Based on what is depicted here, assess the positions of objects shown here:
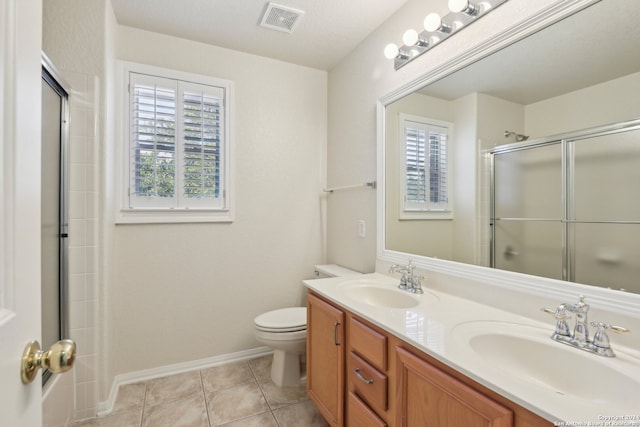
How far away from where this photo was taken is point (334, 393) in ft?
4.79

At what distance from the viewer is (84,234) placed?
5.52 ft

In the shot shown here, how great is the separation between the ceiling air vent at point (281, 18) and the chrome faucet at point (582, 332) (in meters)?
2.03

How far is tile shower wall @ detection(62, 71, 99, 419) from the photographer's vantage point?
1.67 metres

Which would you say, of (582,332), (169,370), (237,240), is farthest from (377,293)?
(169,370)

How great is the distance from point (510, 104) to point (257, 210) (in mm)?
1810

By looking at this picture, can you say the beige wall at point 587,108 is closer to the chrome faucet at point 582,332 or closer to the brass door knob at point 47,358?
the chrome faucet at point 582,332

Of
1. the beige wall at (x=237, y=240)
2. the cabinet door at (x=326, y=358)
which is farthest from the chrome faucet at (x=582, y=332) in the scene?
the beige wall at (x=237, y=240)

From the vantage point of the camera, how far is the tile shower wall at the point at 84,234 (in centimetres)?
167

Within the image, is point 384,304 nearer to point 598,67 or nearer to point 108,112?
point 598,67

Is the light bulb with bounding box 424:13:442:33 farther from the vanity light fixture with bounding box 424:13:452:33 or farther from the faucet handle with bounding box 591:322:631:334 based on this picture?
the faucet handle with bounding box 591:322:631:334

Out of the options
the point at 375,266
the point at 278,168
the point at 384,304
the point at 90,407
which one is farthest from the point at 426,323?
the point at 90,407

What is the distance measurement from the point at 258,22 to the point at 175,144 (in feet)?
3.32

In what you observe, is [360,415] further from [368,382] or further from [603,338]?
[603,338]

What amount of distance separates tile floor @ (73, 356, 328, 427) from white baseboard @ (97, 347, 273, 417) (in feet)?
0.12
